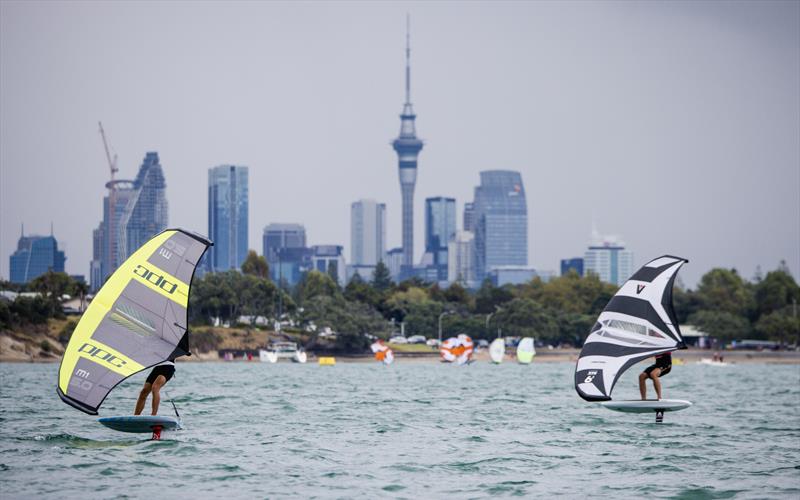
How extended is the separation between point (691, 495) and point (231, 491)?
8.36 metres

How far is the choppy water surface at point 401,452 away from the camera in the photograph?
23.4 m

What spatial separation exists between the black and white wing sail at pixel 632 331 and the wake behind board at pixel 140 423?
1114 centimetres

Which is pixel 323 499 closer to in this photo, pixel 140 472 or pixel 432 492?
pixel 432 492

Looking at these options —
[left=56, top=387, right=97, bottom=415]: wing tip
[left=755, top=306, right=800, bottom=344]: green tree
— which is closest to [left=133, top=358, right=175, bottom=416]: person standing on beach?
[left=56, top=387, right=97, bottom=415]: wing tip

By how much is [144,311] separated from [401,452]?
668 cm

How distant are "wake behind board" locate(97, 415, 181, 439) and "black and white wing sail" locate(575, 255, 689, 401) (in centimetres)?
1114

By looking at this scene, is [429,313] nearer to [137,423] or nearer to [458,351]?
[458,351]

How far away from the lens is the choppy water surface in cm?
2341

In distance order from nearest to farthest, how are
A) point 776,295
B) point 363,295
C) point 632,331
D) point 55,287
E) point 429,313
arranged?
1. point 632,331
2. point 55,287
3. point 429,313
4. point 363,295
5. point 776,295

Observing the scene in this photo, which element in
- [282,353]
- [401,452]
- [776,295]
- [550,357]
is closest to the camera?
[401,452]

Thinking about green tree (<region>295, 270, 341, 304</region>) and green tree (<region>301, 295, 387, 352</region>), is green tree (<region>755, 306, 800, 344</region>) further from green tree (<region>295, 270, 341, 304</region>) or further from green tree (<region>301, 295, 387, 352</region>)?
green tree (<region>295, 270, 341, 304</region>)

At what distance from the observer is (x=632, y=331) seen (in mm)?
34469

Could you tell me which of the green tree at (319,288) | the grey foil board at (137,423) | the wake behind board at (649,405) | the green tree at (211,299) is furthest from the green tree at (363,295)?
the grey foil board at (137,423)

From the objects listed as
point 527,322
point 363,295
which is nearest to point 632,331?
point 527,322
